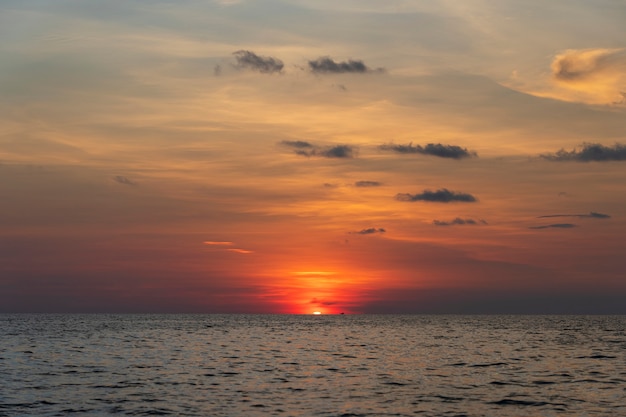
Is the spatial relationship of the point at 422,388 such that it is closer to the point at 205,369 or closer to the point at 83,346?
the point at 205,369

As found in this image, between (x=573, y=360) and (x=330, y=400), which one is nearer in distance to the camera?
(x=330, y=400)

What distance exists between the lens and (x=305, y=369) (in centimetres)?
7569

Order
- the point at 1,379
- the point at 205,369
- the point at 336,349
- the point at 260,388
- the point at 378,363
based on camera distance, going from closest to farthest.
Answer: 1. the point at 260,388
2. the point at 1,379
3. the point at 205,369
4. the point at 378,363
5. the point at 336,349

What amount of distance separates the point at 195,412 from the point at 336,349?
61160 millimetres

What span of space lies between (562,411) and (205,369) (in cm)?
3828

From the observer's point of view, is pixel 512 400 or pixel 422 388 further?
pixel 422 388

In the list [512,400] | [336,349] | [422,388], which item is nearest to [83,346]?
[336,349]

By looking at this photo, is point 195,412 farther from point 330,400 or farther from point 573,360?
point 573,360

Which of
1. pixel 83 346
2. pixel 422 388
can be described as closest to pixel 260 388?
pixel 422 388

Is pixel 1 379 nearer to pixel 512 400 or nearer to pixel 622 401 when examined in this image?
pixel 512 400

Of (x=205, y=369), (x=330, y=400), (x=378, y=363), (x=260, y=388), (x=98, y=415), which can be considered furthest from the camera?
(x=378, y=363)

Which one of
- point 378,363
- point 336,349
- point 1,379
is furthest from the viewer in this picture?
point 336,349

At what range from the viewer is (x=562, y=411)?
4922 centimetres

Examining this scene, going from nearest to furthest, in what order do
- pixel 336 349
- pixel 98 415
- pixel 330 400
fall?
1. pixel 98 415
2. pixel 330 400
3. pixel 336 349
